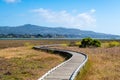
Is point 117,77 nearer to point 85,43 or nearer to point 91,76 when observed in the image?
point 91,76

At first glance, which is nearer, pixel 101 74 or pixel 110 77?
pixel 110 77

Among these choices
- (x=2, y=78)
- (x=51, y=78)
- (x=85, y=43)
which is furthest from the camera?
(x=85, y=43)

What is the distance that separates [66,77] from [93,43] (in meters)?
56.5

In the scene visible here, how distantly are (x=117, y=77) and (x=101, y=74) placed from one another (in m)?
2.04

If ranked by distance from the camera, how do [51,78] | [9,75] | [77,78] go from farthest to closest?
1. [9,75]
2. [77,78]
3. [51,78]

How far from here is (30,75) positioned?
2369 cm

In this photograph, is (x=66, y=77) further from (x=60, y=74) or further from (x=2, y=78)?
(x=2, y=78)

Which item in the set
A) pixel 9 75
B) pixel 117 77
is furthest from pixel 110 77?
pixel 9 75

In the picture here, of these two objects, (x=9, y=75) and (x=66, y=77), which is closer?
(x=66, y=77)

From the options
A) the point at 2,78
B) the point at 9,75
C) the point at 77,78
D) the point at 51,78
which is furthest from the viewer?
the point at 9,75

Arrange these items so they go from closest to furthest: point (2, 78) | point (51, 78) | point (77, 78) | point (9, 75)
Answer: point (51, 78) → point (77, 78) → point (2, 78) → point (9, 75)

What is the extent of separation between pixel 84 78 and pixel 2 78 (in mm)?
5903

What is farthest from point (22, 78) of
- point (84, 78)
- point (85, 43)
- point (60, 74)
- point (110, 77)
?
point (85, 43)

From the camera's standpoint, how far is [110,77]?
23.4 meters
